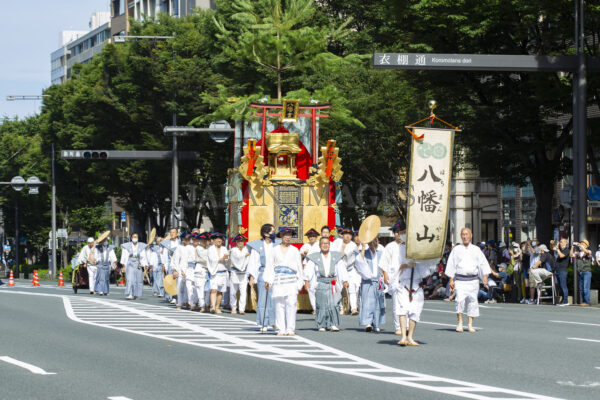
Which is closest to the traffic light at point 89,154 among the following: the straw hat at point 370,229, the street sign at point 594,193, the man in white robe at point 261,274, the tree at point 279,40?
the tree at point 279,40

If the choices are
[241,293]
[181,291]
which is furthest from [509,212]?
Answer: [241,293]

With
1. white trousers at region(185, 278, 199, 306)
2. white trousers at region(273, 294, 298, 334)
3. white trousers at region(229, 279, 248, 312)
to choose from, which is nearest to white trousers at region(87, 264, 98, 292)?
white trousers at region(185, 278, 199, 306)

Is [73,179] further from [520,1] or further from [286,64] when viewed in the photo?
[520,1]

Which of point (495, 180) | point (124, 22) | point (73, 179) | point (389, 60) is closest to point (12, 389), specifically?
point (389, 60)

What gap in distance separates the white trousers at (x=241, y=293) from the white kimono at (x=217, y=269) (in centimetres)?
26

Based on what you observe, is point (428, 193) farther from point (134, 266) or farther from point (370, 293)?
point (134, 266)

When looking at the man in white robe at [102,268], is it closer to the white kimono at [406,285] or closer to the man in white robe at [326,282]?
the man in white robe at [326,282]

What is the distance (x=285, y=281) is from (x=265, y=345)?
204 centimetres

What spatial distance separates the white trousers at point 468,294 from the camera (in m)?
17.9

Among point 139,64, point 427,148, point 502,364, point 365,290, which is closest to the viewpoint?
point 502,364

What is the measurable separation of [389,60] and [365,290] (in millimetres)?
10313

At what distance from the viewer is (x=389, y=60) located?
88.0 feet

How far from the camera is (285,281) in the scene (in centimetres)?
1734

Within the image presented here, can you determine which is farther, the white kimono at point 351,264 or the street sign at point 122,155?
the street sign at point 122,155
